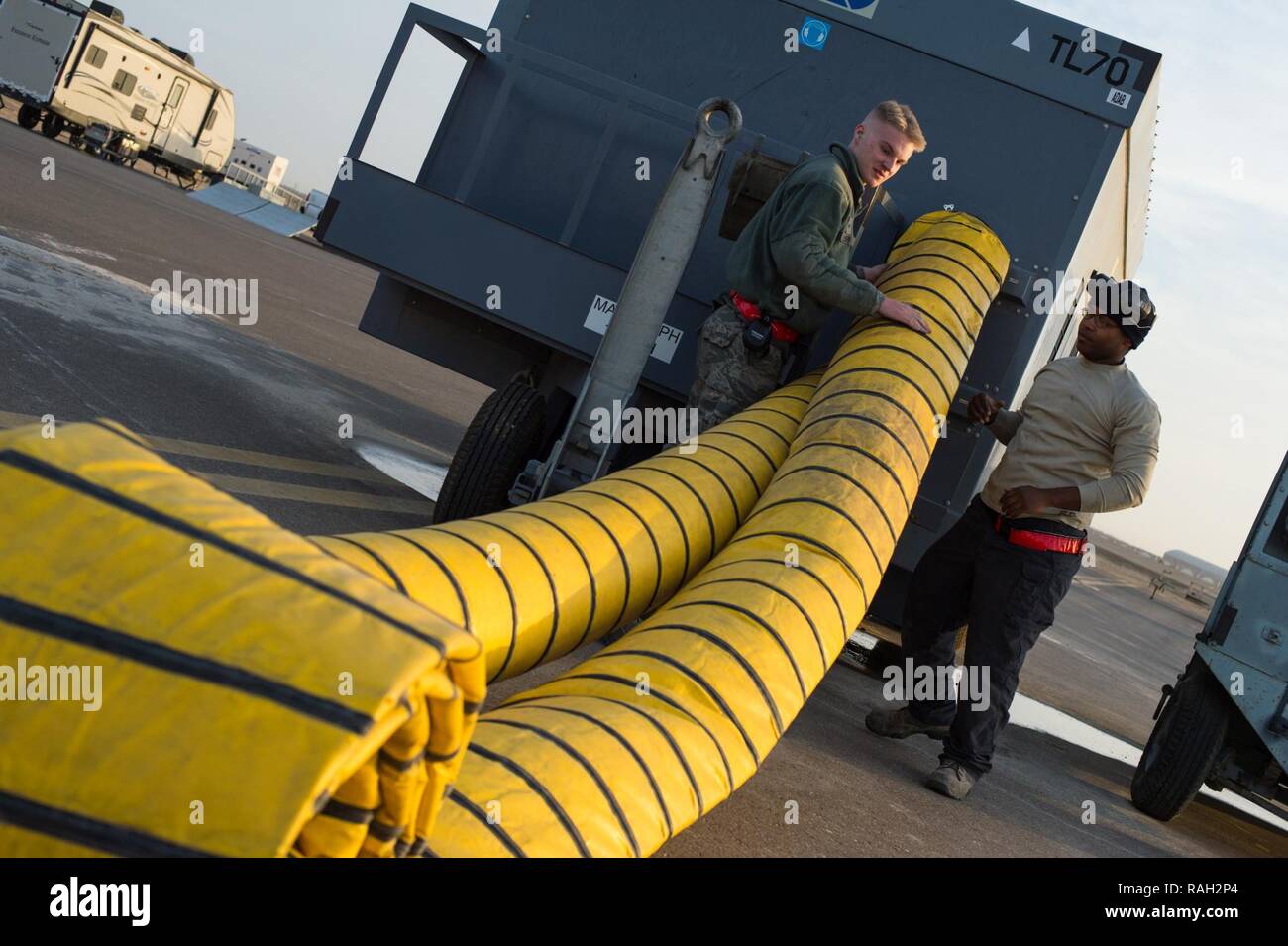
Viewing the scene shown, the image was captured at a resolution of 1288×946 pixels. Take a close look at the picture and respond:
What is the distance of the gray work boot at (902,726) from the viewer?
592 centimetres

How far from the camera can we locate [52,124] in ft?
110

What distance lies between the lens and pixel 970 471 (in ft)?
19.5

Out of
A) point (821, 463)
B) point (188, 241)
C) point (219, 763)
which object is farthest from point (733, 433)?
point (188, 241)

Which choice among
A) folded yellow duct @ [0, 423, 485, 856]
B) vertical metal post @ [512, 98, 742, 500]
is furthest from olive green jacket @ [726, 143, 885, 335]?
folded yellow duct @ [0, 423, 485, 856]

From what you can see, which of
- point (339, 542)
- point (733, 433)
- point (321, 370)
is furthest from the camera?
point (321, 370)

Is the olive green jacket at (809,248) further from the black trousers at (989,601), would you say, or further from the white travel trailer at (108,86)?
the white travel trailer at (108,86)

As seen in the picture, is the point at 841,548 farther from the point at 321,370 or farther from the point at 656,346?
the point at 321,370

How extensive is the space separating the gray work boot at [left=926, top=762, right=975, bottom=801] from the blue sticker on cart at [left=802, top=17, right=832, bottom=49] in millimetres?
3645

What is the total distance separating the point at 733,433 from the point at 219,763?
344 centimetres

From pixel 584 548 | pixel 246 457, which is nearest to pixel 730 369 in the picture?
pixel 584 548

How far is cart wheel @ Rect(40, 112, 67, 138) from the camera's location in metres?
33.3

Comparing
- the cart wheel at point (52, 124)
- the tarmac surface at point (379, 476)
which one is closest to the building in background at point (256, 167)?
the cart wheel at point (52, 124)

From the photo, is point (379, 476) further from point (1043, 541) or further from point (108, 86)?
point (108, 86)

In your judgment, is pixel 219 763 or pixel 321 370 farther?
pixel 321 370
